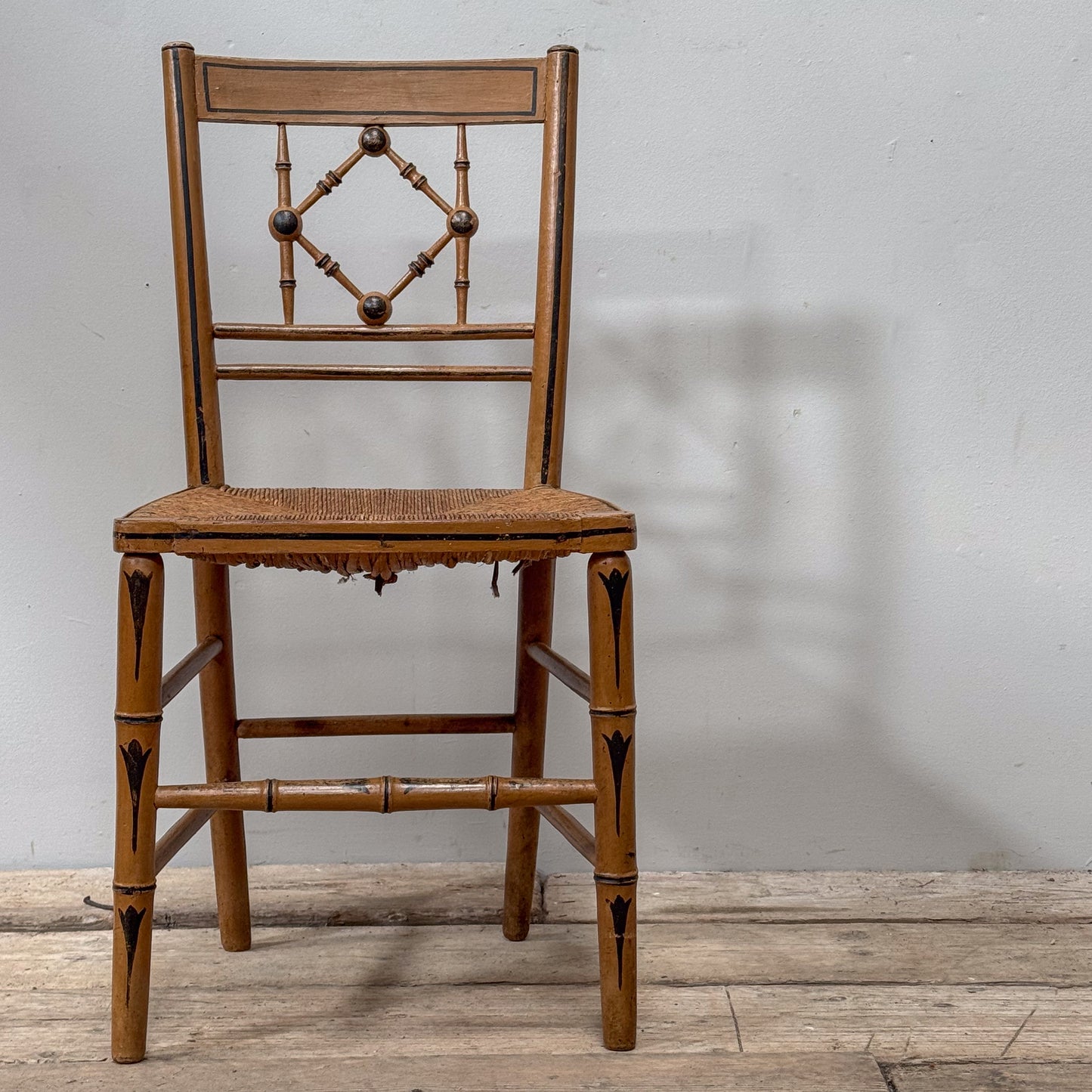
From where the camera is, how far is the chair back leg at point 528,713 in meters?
1.13

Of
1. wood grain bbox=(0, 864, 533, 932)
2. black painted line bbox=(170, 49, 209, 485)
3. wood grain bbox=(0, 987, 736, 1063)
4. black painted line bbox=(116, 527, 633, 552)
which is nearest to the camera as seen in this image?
black painted line bbox=(116, 527, 633, 552)

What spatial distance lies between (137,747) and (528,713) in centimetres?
39

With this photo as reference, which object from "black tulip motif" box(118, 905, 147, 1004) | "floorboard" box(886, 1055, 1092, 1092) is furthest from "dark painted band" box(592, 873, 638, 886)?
"black tulip motif" box(118, 905, 147, 1004)

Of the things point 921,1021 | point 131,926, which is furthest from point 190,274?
point 921,1021

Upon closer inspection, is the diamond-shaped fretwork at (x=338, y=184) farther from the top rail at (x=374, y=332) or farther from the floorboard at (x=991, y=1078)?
the floorboard at (x=991, y=1078)

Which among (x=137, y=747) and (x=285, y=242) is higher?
(x=285, y=242)

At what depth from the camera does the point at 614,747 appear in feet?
3.01

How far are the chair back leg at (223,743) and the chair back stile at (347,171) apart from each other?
110 mm

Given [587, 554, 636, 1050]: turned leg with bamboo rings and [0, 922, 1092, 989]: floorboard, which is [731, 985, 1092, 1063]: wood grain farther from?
[587, 554, 636, 1050]: turned leg with bamboo rings

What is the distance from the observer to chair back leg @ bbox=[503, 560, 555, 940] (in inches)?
44.5

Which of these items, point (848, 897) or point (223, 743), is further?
point (848, 897)

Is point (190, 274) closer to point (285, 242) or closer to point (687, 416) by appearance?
point (285, 242)

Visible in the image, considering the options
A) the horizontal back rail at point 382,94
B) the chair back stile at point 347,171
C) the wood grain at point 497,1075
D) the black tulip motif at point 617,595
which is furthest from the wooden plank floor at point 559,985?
the horizontal back rail at point 382,94

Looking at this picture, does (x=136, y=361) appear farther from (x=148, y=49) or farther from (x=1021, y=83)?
(x=1021, y=83)
